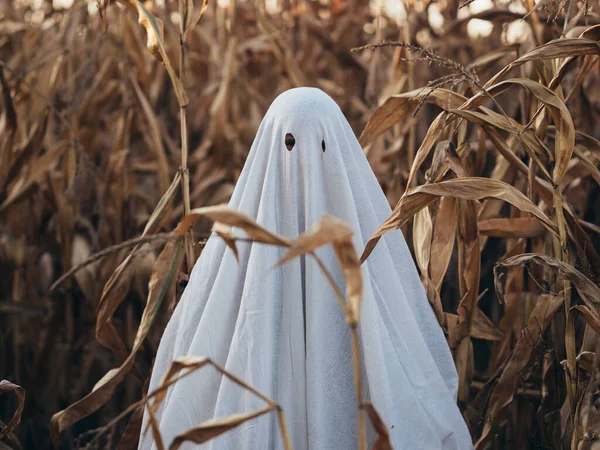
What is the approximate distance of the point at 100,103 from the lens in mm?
3115

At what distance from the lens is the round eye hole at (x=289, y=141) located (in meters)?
1.67

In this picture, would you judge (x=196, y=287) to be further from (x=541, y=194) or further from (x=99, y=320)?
(x=541, y=194)

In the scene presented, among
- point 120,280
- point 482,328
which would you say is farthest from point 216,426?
point 482,328

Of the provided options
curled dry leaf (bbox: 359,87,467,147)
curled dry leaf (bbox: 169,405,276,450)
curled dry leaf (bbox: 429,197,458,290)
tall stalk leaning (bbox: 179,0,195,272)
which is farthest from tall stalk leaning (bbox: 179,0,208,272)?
curled dry leaf (bbox: 169,405,276,450)

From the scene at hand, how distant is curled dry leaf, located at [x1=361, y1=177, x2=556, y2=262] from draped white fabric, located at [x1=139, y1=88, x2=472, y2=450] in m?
0.14

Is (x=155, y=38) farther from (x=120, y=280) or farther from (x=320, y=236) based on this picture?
(x=320, y=236)

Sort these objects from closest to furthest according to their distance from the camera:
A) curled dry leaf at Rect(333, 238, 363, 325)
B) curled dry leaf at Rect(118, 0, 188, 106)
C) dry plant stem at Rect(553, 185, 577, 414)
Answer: curled dry leaf at Rect(333, 238, 363, 325)
dry plant stem at Rect(553, 185, 577, 414)
curled dry leaf at Rect(118, 0, 188, 106)

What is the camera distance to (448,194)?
60.4 inches

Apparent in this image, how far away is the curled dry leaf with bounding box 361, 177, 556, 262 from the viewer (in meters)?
1.53

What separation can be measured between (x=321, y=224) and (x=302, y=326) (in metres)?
0.64

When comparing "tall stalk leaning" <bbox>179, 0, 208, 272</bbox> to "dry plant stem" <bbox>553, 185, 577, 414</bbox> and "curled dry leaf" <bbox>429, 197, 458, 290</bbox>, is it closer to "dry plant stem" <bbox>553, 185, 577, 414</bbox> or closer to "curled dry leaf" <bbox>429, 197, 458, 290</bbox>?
"curled dry leaf" <bbox>429, 197, 458, 290</bbox>

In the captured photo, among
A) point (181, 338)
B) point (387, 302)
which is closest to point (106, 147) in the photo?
point (181, 338)

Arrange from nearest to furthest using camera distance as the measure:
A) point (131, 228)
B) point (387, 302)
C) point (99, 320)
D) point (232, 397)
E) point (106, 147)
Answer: point (232, 397) < point (387, 302) < point (99, 320) < point (131, 228) < point (106, 147)

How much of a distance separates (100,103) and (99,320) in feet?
4.94
